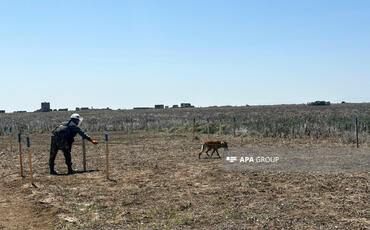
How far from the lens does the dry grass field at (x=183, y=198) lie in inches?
267

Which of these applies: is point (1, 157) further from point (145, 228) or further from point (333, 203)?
point (333, 203)

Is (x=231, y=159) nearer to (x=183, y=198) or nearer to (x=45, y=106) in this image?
(x=183, y=198)

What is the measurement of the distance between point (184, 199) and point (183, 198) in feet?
0.32

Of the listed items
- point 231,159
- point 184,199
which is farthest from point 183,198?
point 231,159

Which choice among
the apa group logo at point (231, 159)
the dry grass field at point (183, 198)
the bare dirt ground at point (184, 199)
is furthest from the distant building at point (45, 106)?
the apa group logo at point (231, 159)

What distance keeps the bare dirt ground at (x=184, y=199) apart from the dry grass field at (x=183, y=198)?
2 centimetres

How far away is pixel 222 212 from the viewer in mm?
7262

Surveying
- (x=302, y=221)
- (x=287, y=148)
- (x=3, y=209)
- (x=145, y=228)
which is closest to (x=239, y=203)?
(x=302, y=221)

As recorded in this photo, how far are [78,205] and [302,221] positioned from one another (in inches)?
182

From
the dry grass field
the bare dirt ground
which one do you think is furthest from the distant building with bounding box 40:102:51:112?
the bare dirt ground

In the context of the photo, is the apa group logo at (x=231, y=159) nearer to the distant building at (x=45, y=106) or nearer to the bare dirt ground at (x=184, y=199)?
the bare dirt ground at (x=184, y=199)

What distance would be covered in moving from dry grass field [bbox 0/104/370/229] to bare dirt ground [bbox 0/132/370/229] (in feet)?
0.06

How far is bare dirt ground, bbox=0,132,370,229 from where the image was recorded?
6781mm

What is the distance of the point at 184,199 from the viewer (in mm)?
8391
